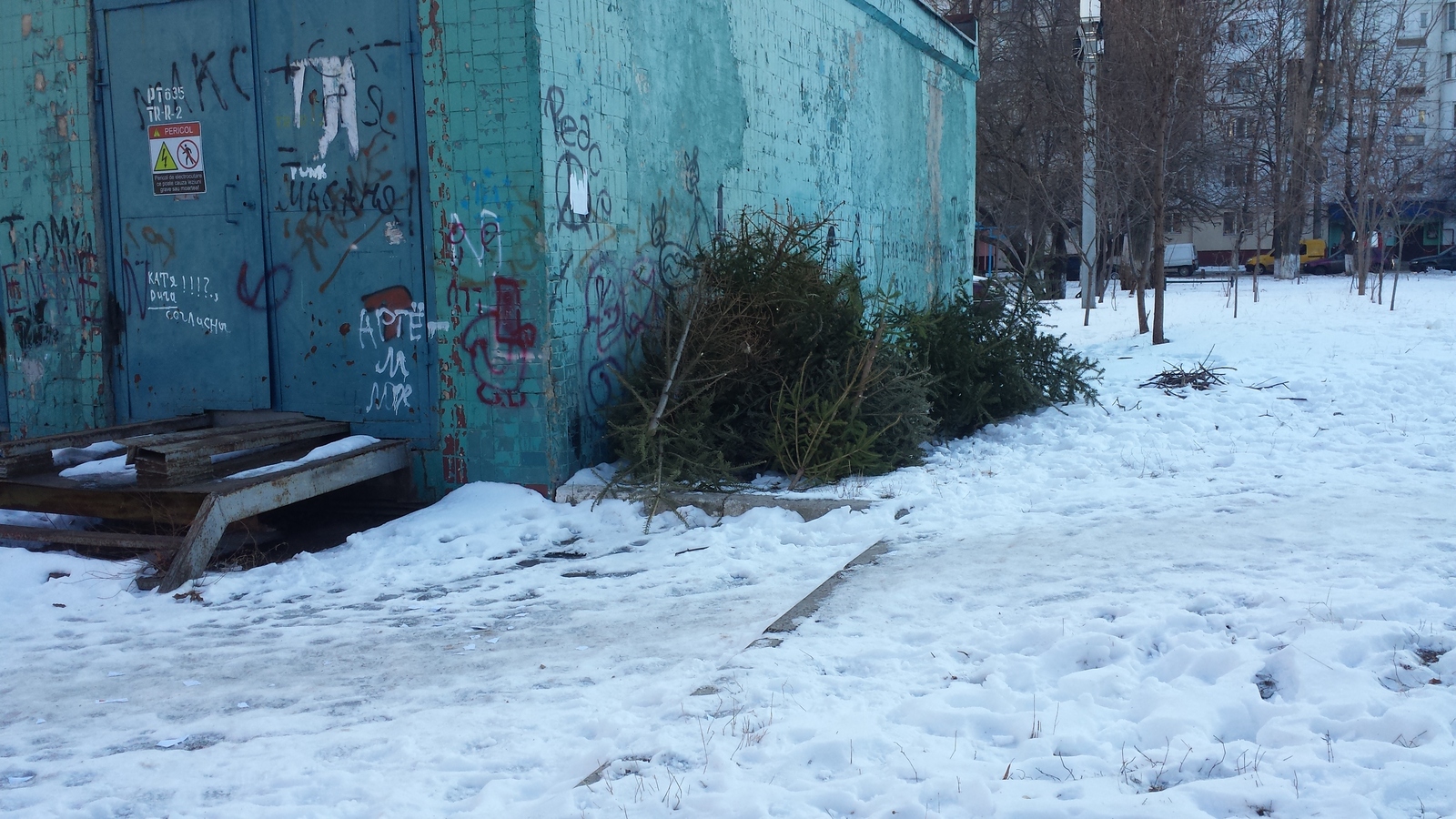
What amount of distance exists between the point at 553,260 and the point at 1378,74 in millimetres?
27021

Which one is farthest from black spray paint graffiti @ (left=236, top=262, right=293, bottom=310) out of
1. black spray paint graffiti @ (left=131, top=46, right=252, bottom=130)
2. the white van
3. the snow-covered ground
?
the white van

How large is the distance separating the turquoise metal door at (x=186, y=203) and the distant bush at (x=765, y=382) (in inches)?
116

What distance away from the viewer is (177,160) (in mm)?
8141

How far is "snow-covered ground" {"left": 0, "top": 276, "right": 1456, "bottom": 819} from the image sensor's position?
131 inches

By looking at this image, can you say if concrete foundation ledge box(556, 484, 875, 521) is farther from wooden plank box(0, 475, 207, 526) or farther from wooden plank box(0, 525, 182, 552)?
wooden plank box(0, 525, 182, 552)

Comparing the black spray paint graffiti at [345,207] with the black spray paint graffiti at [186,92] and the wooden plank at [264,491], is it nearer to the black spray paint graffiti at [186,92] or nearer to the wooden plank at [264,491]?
the black spray paint graffiti at [186,92]

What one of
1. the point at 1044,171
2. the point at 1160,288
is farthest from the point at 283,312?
the point at 1044,171

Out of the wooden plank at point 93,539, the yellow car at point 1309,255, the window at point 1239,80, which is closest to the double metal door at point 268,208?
the wooden plank at point 93,539

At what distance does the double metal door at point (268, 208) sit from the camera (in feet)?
24.8

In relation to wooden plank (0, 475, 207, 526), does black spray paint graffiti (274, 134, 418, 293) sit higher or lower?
higher

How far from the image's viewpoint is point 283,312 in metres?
8.01

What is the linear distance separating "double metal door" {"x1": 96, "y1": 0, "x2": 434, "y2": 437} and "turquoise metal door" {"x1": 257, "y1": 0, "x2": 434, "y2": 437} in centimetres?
1

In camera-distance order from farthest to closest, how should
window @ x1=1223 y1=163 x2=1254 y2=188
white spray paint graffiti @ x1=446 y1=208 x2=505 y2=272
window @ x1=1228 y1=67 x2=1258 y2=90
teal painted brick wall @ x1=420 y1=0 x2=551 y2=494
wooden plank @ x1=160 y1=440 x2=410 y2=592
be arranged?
window @ x1=1223 y1=163 x2=1254 y2=188, window @ x1=1228 y1=67 x2=1258 y2=90, white spray paint graffiti @ x1=446 y1=208 x2=505 y2=272, teal painted brick wall @ x1=420 y1=0 x2=551 y2=494, wooden plank @ x1=160 y1=440 x2=410 y2=592

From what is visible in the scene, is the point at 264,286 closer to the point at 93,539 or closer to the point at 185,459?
the point at 185,459
